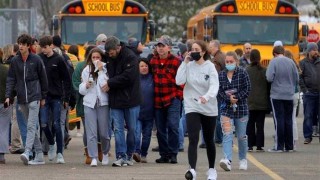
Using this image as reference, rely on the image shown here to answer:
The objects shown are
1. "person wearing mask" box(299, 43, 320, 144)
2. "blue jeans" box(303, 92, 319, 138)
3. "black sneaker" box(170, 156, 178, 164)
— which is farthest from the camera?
"blue jeans" box(303, 92, 319, 138)

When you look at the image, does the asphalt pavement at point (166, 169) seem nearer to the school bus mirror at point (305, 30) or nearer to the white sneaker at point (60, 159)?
the white sneaker at point (60, 159)

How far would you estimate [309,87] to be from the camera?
74.5 ft

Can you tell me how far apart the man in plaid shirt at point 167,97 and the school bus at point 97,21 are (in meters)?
13.0

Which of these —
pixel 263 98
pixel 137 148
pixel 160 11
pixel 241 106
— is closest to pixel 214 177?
pixel 241 106

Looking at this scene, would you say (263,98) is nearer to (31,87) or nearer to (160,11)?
(31,87)

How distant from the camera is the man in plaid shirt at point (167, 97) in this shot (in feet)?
56.9

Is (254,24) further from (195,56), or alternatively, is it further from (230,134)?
(195,56)

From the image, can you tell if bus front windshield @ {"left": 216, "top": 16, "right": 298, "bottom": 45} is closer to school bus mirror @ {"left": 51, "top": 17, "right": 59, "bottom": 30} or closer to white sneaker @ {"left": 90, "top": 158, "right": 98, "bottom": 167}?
school bus mirror @ {"left": 51, "top": 17, "right": 59, "bottom": 30}

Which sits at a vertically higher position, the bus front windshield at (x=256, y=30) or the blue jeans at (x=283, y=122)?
the bus front windshield at (x=256, y=30)

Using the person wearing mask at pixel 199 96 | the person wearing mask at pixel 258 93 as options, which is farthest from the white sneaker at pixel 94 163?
the person wearing mask at pixel 258 93

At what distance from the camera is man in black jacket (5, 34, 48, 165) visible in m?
16.9

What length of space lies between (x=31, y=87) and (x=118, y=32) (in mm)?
13576

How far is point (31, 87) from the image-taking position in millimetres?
16922

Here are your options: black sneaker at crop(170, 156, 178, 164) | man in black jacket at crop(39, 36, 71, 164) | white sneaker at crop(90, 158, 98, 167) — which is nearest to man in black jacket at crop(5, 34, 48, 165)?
man in black jacket at crop(39, 36, 71, 164)
